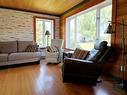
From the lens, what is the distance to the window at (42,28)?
6.07m

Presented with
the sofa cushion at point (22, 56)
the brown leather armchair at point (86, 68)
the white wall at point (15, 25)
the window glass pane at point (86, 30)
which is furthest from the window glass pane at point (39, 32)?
the brown leather armchair at point (86, 68)

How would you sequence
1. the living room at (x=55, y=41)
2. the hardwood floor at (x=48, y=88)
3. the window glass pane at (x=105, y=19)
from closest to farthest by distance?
1. the hardwood floor at (x=48, y=88)
2. the living room at (x=55, y=41)
3. the window glass pane at (x=105, y=19)

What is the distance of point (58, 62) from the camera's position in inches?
197

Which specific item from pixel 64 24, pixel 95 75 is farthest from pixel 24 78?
pixel 64 24

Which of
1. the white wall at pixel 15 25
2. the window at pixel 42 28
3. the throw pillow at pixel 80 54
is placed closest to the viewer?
the throw pillow at pixel 80 54

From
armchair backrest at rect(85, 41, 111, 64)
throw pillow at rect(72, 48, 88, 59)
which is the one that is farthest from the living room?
throw pillow at rect(72, 48, 88, 59)

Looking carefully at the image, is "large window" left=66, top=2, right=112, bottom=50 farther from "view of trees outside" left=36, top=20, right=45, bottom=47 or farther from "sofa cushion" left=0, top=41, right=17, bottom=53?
"sofa cushion" left=0, top=41, right=17, bottom=53

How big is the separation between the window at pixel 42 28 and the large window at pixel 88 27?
1021mm

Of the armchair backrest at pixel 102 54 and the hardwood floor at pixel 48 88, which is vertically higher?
the armchair backrest at pixel 102 54

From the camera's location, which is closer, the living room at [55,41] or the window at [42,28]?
the living room at [55,41]

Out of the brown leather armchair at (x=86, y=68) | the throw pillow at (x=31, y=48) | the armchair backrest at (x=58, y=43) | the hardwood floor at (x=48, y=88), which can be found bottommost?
the hardwood floor at (x=48, y=88)

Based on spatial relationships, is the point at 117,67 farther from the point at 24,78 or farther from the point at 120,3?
the point at 24,78

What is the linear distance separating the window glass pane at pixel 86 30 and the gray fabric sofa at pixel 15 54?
190cm

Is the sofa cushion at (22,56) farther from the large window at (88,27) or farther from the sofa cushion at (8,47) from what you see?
the large window at (88,27)
